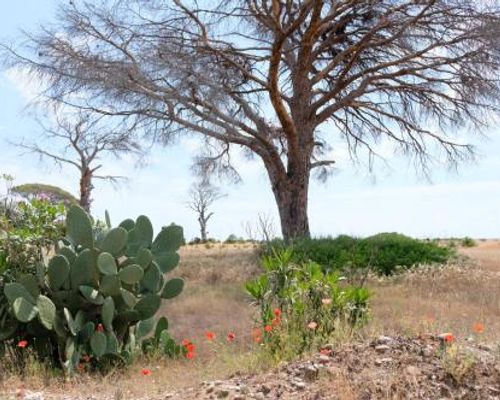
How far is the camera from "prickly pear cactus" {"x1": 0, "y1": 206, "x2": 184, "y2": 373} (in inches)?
306

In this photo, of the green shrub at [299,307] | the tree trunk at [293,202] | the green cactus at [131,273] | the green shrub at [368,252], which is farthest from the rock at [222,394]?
the tree trunk at [293,202]

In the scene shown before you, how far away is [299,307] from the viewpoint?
268 inches

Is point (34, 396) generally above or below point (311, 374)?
below

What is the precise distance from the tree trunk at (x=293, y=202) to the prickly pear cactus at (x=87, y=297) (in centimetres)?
1089

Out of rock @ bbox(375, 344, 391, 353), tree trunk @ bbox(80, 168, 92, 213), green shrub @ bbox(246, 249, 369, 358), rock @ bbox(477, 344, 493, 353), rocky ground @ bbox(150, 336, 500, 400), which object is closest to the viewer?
rocky ground @ bbox(150, 336, 500, 400)

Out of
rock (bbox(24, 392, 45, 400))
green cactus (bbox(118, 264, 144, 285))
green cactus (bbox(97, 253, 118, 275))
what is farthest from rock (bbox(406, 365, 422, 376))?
green cactus (bbox(97, 253, 118, 275))

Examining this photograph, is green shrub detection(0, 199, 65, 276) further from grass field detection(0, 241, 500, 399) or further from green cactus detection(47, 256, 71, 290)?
grass field detection(0, 241, 500, 399)

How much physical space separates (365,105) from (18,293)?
16161mm

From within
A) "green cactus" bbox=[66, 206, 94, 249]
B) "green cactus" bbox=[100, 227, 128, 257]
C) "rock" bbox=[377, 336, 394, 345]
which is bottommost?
"rock" bbox=[377, 336, 394, 345]

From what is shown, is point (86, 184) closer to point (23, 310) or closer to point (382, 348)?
point (23, 310)

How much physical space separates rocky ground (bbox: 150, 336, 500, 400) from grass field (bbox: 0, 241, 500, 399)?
1.87 feet

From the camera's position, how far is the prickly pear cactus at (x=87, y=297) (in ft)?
25.5

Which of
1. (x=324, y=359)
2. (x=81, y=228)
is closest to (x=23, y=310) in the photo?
(x=81, y=228)

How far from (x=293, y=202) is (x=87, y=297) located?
12000 mm
